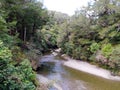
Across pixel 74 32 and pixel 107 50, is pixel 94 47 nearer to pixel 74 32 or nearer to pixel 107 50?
pixel 107 50

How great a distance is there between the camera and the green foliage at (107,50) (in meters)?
26.9

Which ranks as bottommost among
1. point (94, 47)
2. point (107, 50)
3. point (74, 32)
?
point (94, 47)

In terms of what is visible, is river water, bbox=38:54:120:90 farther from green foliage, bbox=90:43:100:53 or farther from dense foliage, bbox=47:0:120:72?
green foliage, bbox=90:43:100:53

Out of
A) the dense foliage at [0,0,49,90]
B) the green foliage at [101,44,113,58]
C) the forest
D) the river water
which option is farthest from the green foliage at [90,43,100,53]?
the dense foliage at [0,0,49,90]

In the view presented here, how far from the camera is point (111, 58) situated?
25359mm

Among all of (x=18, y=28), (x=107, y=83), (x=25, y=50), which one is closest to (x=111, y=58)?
(x=107, y=83)

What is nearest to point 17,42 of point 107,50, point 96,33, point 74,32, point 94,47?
point 107,50

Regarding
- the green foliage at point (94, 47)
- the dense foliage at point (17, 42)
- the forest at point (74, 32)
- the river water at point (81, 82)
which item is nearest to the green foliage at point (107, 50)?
the forest at point (74, 32)

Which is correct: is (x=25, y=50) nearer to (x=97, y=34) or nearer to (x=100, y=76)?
(x=100, y=76)

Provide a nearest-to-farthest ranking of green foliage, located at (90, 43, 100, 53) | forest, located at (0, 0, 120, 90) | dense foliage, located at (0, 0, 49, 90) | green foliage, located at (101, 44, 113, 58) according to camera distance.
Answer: dense foliage, located at (0, 0, 49, 90) → forest, located at (0, 0, 120, 90) → green foliage, located at (101, 44, 113, 58) → green foliage, located at (90, 43, 100, 53)

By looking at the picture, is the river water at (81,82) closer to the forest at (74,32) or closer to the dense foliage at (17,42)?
the forest at (74,32)

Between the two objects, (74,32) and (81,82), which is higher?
(74,32)

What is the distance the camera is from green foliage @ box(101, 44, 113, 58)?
26911 millimetres

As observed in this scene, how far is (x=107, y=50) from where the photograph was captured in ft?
91.8
